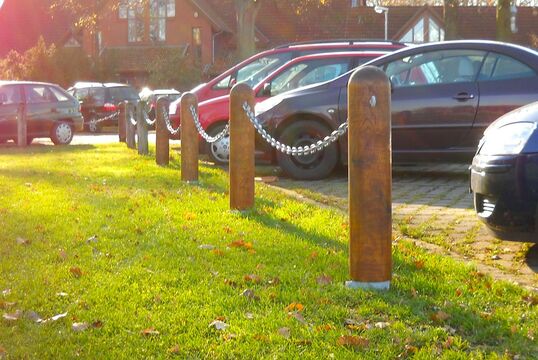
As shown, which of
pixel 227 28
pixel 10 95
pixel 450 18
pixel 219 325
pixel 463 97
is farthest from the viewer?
pixel 227 28

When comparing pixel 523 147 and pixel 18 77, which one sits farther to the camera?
pixel 18 77

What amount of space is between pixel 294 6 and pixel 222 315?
3859 cm

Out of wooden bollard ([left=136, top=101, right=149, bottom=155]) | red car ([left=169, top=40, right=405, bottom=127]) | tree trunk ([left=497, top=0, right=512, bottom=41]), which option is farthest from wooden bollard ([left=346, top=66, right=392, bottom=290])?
tree trunk ([left=497, top=0, right=512, bottom=41])

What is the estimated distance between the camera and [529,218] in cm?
623

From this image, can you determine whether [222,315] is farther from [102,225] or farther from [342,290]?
[102,225]

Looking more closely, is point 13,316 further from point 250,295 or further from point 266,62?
point 266,62

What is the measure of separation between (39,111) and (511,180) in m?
18.0

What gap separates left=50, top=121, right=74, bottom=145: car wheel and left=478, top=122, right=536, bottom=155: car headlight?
1748cm

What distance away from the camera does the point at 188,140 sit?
11391mm

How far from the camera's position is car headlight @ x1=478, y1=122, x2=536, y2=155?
20.9 ft

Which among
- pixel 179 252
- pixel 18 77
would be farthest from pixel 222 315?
pixel 18 77

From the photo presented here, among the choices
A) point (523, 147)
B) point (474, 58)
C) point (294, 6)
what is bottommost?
point (523, 147)

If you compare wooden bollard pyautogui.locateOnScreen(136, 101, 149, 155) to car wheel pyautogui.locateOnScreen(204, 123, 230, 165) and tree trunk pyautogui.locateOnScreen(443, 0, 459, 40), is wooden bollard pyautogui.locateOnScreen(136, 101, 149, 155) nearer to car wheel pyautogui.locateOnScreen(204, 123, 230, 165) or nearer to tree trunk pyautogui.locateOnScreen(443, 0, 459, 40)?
car wheel pyautogui.locateOnScreen(204, 123, 230, 165)

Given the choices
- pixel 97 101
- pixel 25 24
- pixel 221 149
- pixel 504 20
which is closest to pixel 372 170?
pixel 221 149
